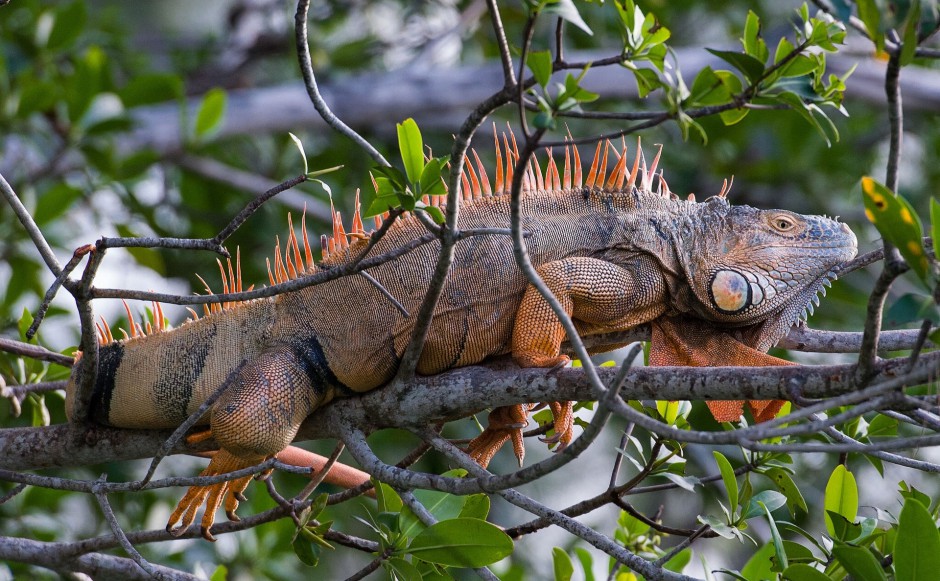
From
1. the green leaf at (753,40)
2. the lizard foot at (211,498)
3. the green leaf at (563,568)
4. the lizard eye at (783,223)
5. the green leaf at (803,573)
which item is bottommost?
the green leaf at (563,568)

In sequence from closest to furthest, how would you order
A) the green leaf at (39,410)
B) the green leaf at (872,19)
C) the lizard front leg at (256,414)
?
the green leaf at (872,19) < the lizard front leg at (256,414) < the green leaf at (39,410)

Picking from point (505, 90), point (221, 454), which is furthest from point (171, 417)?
point (505, 90)

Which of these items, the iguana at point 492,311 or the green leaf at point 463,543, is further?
the iguana at point 492,311

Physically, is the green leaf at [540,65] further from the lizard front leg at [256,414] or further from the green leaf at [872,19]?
the lizard front leg at [256,414]

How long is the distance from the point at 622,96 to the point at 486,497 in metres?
6.13

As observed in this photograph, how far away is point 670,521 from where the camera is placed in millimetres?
11031

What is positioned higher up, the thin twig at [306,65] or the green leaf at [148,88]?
the thin twig at [306,65]

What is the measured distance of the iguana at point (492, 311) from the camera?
14.1 feet

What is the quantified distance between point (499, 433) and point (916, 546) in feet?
5.97

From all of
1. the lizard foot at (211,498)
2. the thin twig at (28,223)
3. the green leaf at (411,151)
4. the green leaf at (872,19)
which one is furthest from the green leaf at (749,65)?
the lizard foot at (211,498)

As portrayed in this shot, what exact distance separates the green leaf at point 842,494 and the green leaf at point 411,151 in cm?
204

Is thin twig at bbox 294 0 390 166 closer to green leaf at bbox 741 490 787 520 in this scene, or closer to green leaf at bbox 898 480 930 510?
green leaf at bbox 741 490 787 520

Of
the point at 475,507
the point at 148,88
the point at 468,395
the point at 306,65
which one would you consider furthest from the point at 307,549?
the point at 148,88

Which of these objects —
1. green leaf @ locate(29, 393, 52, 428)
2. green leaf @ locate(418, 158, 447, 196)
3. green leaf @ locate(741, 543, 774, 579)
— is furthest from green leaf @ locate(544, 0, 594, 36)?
green leaf @ locate(29, 393, 52, 428)
